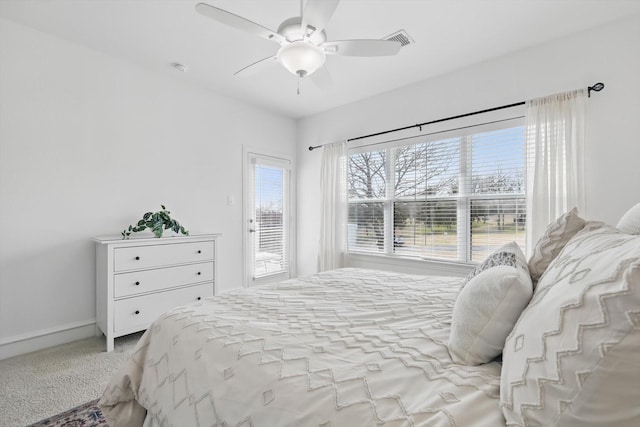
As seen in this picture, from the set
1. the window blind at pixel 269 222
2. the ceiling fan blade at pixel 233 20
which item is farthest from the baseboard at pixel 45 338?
the ceiling fan blade at pixel 233 20

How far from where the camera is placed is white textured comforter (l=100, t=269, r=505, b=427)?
0.76 metres

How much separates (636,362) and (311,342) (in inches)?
33.0

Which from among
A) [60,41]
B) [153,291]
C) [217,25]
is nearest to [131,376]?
[153,291]

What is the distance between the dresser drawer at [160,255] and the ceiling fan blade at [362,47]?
220cm

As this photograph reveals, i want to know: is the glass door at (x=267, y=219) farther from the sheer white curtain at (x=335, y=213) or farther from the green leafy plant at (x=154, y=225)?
the green leafy plant at (x=154, y=225)

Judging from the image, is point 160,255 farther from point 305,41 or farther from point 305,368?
point 305,368

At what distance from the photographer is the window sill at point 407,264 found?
319cm

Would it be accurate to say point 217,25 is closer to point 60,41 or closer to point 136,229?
point 60,41

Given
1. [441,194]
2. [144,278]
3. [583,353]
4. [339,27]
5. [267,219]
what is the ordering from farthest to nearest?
1. [267,219]
2. [441,194]
3. [144,278]
4. [339,27]
5. [583,353]

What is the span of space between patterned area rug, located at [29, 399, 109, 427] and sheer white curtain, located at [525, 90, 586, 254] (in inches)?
131

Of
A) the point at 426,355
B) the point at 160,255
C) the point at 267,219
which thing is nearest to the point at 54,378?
the point at 160,255

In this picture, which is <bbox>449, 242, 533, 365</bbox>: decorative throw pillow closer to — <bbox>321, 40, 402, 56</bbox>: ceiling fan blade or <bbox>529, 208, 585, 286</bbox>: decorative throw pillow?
<bbox>529, 208, 585, 286</bbox>: decorative throw pillow

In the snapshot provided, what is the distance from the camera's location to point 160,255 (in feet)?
9.20

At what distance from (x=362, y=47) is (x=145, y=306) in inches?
108
